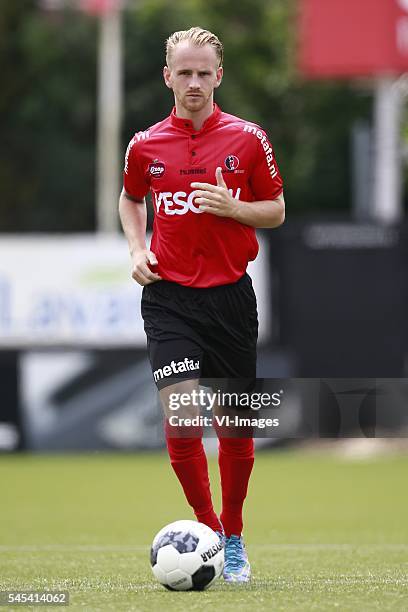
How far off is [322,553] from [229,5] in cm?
3513

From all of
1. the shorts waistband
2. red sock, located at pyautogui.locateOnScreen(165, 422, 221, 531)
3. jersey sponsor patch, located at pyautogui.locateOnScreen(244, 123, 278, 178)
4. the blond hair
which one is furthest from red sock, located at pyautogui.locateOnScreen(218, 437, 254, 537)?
the blond hair

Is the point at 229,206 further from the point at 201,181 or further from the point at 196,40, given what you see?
the point at 196,40

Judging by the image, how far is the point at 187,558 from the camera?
5934 millimetres

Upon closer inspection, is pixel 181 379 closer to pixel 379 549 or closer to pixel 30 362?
pixel 379 549

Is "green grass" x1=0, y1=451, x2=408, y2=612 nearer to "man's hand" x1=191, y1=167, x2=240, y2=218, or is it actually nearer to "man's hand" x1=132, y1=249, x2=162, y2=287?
"man's hand" x1=132, y1=249, x2=162, y2=287

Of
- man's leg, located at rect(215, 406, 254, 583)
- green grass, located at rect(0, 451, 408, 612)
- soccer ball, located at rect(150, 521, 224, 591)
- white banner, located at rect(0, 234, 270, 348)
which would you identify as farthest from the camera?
white banner, located at rect(0, 234, 270, 348)

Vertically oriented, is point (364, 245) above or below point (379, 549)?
above

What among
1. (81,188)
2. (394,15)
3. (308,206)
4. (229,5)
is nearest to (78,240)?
(394,15)

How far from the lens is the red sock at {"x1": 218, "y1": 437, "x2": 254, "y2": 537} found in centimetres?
653

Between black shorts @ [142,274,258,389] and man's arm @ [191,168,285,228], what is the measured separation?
0.28 metres

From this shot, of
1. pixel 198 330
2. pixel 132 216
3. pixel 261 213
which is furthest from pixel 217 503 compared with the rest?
pixel 261 213

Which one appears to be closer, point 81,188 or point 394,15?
point 394,15

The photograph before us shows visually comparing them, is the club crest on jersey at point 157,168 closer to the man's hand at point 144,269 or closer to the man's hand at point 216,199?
the man's hand at point 216,199

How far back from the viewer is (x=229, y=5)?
41.9 m
